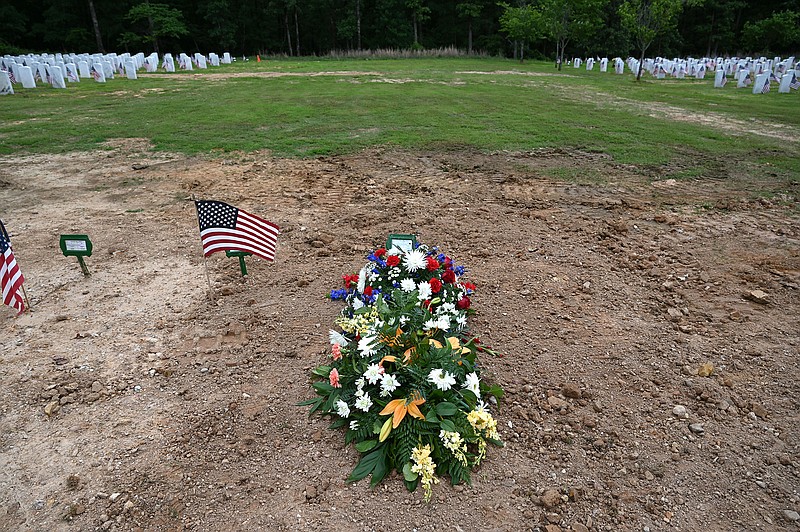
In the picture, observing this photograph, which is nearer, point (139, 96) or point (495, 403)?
point (495, 403)

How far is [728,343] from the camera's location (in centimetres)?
370

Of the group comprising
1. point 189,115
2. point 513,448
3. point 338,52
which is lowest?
point 513,448

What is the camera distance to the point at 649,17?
1955 centimetres

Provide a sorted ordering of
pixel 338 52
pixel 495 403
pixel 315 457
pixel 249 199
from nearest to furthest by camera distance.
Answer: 1. pixel 315 457
2. pixel 495 403
3. pixel 249 199
4. pixel 338 52

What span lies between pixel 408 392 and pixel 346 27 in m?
47.5

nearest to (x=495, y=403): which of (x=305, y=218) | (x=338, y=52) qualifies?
(x=305, y=218)

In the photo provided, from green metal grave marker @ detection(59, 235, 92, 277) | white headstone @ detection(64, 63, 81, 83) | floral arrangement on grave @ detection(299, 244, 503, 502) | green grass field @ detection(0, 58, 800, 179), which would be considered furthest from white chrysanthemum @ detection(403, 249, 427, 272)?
white headstone @ detection(64, 63, 81, 83)

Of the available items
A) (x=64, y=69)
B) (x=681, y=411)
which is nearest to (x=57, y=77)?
(x=64, y=69)

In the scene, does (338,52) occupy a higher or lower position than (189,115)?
higher

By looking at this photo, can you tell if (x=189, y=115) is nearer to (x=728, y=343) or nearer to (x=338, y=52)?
(x=728, y=343)

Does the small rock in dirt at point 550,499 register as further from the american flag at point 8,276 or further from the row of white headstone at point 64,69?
the row of white headstone at point 64,69

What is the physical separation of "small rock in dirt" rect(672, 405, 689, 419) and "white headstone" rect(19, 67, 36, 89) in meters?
23.5

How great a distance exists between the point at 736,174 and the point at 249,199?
736 cm

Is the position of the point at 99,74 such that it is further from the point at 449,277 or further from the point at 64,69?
the point at 449,277
